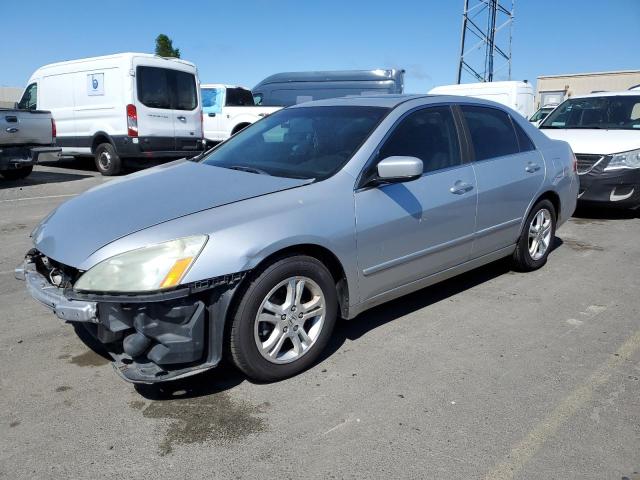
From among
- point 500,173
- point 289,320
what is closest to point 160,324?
point 289,320

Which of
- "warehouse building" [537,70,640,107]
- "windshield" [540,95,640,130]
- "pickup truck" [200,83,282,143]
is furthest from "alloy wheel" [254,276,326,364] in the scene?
"warehouse building" [537,70,640,107]

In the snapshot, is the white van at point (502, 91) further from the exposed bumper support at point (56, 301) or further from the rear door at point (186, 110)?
the exposed bumper support at point (56, 301)

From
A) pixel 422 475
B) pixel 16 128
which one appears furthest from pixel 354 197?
pixel 16 128

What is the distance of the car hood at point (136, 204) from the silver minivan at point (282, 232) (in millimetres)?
12

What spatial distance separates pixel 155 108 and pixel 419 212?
9214mm

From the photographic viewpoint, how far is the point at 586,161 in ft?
24.1

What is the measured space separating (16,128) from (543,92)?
35.9 metres

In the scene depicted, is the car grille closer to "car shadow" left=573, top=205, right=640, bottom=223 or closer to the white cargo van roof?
"car shadow" left=573, top=205, right=640, bottom=223

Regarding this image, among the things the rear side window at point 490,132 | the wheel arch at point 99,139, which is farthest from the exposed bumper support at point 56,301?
the wheel arch at point 99,139

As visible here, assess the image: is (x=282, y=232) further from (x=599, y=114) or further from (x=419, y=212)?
(x=599, y=114)

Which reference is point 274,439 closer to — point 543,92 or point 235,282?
point 235,282

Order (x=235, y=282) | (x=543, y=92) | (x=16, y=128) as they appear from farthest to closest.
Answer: (x=543, y=92) < (x=16, y=128) < (x=235, y=282)

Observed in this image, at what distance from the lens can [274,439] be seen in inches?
103

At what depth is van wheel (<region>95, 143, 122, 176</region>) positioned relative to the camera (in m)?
11.8
